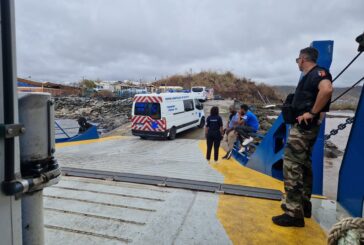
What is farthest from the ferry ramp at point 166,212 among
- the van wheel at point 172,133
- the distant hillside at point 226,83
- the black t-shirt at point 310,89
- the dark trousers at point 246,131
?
the distant hillside at point 226,83

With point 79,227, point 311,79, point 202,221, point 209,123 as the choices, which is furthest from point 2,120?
point 209,123

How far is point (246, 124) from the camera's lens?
7.29 metres

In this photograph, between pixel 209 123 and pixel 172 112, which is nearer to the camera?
pixel 209 123

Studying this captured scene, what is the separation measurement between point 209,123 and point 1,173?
5.81 metres

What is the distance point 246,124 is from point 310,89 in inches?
182

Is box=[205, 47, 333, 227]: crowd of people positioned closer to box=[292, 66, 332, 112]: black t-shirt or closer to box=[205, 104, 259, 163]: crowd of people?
box=[292, 66, 332, 112]: black t-shirt

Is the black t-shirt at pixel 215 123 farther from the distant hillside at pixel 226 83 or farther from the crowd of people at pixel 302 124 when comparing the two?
the distant hillside at pixel 226 83

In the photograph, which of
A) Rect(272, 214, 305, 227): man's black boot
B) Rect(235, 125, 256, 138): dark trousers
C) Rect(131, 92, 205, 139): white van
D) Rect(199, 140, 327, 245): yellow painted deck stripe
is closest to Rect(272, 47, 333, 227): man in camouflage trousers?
Rect(272, 214, 305, 227): man's black boot

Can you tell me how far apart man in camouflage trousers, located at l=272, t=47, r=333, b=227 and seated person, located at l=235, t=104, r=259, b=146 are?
4.16 m

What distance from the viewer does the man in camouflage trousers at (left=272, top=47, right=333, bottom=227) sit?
8.83 feet

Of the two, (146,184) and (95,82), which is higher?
(95,82)

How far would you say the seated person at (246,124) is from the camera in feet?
23.1

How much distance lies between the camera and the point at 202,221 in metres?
2.81

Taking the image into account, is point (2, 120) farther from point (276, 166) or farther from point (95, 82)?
point (95, 82)
